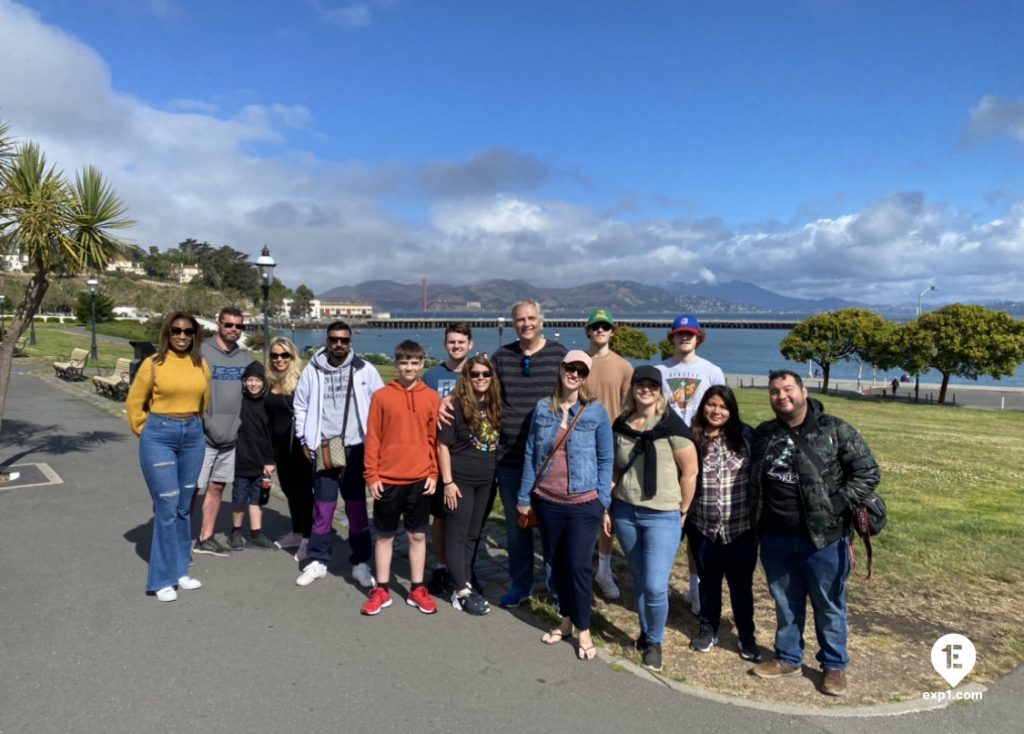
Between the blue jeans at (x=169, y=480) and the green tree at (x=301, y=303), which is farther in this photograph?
the green tree at (x=301, y=303)

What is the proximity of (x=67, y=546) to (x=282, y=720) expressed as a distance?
3.45 metres

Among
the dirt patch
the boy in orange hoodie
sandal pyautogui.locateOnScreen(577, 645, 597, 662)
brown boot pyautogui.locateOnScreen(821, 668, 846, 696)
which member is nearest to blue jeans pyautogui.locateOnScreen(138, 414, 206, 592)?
the boy in orange hoodie

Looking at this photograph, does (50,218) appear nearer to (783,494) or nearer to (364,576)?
(364,576)

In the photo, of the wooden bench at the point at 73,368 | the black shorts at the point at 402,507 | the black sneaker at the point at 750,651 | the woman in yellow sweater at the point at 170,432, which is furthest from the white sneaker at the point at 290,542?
the wooden bench at the point at 73,368

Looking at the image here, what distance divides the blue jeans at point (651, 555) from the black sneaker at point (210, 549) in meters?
3.43

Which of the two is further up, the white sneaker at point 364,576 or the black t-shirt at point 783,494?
the black t-shirt at point 783,494

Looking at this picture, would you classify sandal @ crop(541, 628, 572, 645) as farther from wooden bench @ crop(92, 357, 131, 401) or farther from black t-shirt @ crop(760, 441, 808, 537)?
wooden bench @ crop(92, 357, 131, 401)

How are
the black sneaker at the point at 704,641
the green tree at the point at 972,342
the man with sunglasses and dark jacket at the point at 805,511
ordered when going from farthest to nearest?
the green tree at the point at 972,342
the black sneaker at the point at 704,641
the man with sunglasses and dark jacket at the point at 805,511

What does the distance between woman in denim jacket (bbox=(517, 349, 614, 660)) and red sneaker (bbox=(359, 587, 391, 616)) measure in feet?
3.83

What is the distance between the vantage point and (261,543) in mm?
5402

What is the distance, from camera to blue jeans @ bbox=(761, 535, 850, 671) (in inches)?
130

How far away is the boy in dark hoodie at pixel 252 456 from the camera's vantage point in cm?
515

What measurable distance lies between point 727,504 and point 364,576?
2629 mm

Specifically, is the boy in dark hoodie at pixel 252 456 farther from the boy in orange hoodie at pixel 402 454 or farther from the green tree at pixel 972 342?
the green tree at pixel 972 342
